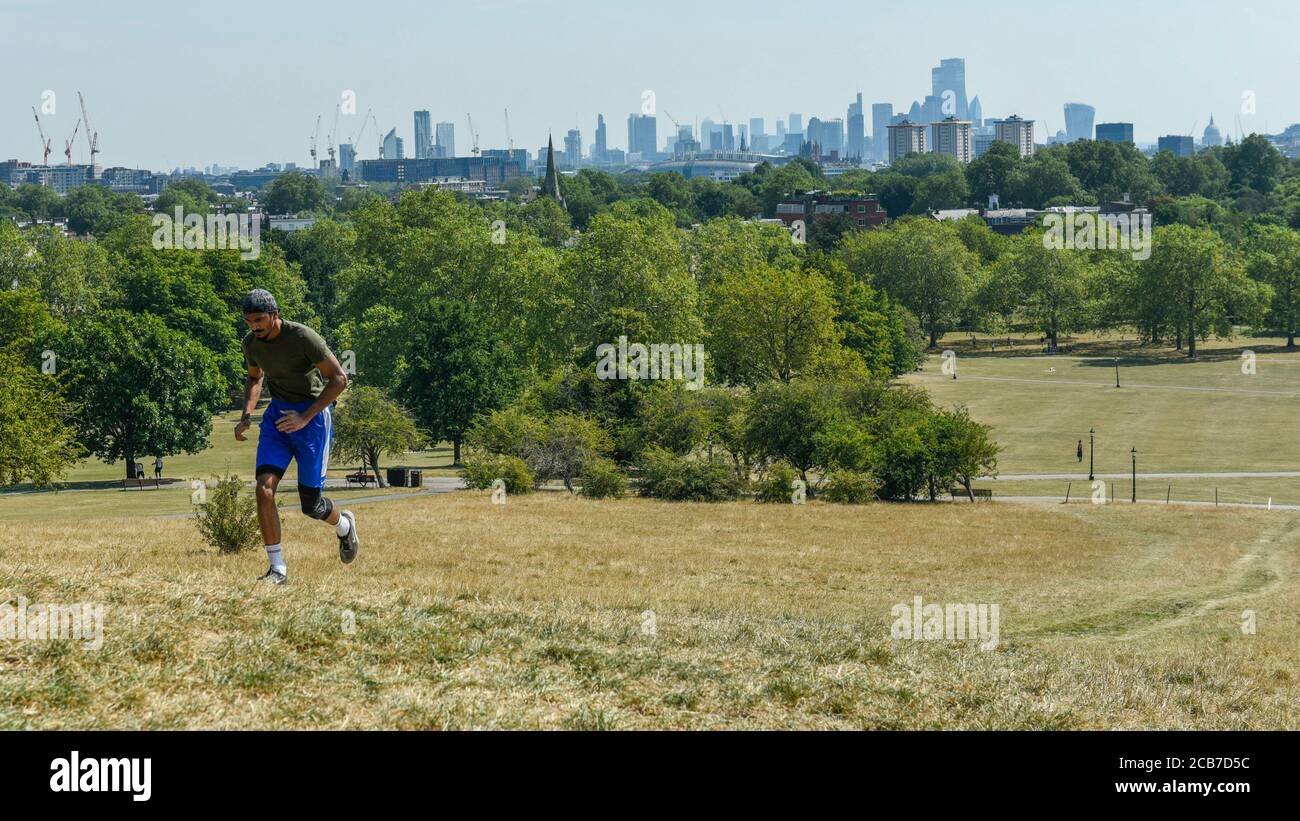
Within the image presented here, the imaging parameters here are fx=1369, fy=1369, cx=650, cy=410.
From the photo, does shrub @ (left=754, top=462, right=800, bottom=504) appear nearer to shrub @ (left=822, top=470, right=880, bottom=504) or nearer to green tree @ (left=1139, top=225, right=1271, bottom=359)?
shrub @ (left=822, top=470, right=880, bottom=504)

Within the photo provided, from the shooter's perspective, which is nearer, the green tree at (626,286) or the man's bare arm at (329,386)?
the man's bare arm at (329,386)

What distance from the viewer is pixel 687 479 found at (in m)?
Answer: 56.7

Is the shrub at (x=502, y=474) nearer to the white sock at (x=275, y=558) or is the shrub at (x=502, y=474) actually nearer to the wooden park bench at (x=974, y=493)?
the wooden park bench at (x=974, y=493)

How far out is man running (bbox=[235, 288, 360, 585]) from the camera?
12.9 meters

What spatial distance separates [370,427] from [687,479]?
14.3 metres

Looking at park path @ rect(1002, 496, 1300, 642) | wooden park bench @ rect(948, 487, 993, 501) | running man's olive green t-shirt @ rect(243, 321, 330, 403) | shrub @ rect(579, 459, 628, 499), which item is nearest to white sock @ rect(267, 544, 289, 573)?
running man's olive green t-shirt @ rect(243, 321, 330, 403)

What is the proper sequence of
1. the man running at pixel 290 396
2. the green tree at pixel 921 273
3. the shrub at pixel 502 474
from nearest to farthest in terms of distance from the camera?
the man running at pixel 290 396
the shrub at pixel 502 474
the green tree at pixel 921 273

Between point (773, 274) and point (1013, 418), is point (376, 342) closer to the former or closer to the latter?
point (773, 274)

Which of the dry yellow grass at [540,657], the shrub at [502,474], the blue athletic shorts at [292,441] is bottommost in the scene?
the shrub at [502,474]

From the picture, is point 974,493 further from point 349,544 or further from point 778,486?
point 349,544

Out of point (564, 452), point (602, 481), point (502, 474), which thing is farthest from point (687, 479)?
point (502, 474)

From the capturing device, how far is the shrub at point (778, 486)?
56062 millimetres

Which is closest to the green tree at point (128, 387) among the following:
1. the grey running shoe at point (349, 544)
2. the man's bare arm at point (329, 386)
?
the grey running shoe at point (349, 544)

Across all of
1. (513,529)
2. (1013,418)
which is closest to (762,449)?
(513,529)
